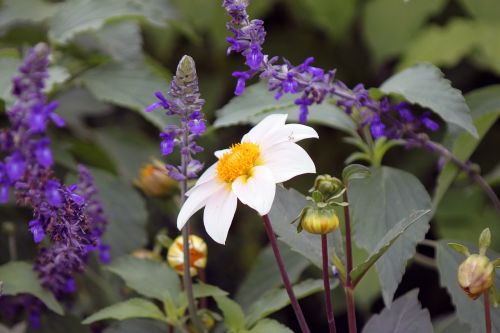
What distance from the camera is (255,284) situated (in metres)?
1.15

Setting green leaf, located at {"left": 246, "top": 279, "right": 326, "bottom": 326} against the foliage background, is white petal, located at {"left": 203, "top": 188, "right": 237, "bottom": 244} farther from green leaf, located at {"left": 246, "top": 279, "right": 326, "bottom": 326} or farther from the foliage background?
the foliage background

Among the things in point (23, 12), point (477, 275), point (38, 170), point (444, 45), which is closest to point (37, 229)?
point (38, 170)

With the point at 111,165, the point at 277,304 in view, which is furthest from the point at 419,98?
the point at 111,165

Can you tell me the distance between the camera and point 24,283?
0.97 meters

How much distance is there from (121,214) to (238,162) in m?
0.53

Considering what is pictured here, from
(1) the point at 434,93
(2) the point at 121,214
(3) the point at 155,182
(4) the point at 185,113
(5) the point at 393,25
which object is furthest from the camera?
(5) the point at 393,25

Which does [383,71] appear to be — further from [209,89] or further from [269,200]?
[269,200]

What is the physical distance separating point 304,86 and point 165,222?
0.68m

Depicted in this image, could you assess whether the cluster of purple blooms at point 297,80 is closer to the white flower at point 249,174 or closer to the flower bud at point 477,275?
the white flower at point 249,174

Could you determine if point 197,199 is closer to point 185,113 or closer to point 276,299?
point 185,113

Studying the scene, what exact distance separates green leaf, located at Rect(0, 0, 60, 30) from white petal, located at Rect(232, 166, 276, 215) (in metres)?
0.89

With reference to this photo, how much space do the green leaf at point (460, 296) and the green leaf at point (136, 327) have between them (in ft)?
1.14

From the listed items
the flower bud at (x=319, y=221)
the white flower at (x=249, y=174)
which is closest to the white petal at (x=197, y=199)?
the white flower at (x=249, y=174)

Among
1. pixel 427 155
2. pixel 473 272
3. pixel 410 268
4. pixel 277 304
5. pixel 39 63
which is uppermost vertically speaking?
pixel 39 63
